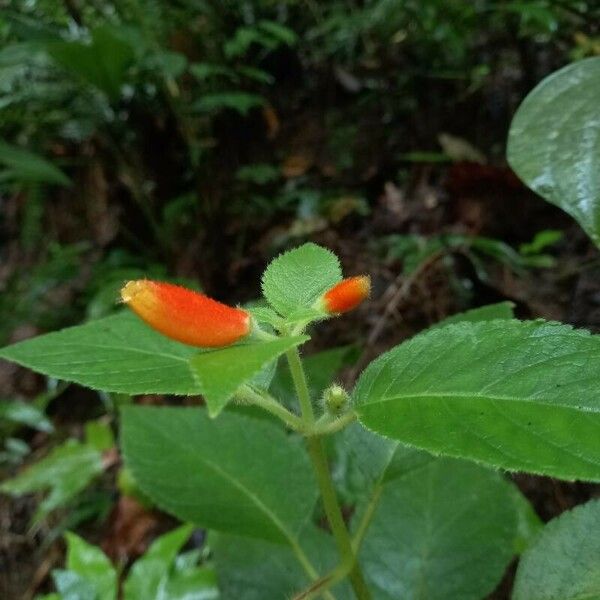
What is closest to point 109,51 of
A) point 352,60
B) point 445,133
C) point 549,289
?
point 352,60

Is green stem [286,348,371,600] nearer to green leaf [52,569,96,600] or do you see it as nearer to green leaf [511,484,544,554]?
green leaf [511,484,544,554]

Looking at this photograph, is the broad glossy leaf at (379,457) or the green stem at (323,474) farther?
the broad glossy leaf at (379,457)

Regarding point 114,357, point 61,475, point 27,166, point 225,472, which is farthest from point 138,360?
point 27,166

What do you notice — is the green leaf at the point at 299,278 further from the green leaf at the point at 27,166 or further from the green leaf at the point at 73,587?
the green leaf at the point at 27,166

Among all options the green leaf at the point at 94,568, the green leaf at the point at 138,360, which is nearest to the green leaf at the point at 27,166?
the green leaf at the point at 94,568

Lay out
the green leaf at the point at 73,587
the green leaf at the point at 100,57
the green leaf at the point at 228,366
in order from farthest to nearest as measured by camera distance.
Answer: the green leaf at the point at 100,57 → the green leaf at the point at 73,587 → the green leaf at the point at 228,366

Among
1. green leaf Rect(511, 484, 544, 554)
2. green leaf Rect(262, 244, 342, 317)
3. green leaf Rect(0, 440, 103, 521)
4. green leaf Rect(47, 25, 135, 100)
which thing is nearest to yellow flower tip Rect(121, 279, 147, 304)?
green leaf Rect(262, 244, 342, 317)
